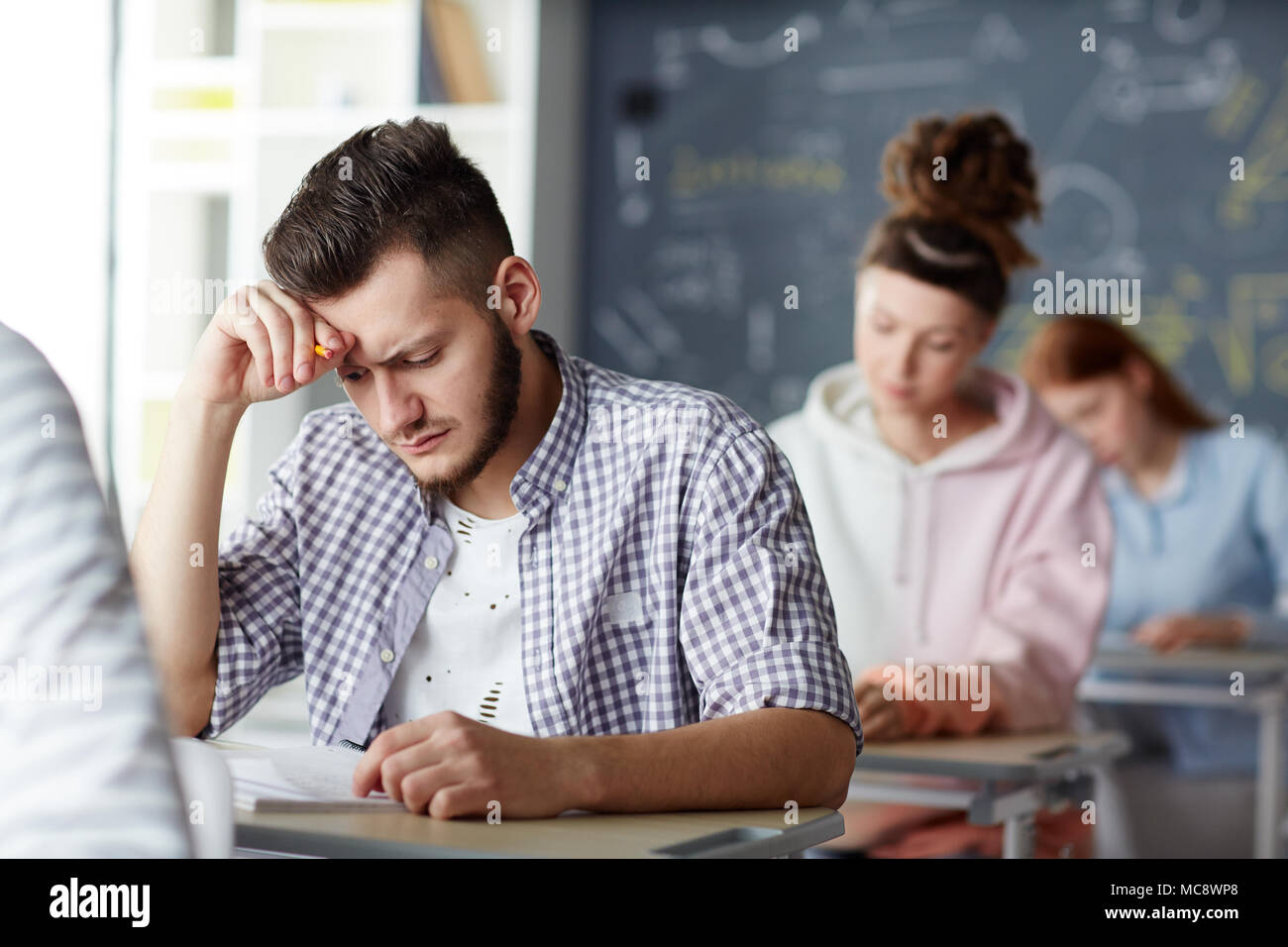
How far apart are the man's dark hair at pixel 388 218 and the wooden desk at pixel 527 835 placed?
2.02ft

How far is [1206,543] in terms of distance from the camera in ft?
11.9

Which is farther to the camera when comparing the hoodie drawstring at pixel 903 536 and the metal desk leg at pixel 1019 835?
the hoodie drawstring at pixel 903 536

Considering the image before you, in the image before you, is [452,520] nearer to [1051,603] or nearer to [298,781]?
[298,781]

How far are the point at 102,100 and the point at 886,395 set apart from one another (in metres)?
2.48

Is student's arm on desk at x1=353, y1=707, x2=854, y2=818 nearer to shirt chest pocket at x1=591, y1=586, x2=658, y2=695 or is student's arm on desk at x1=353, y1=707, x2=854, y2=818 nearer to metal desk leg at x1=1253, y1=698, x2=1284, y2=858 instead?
shirt chest pocket at x1=591, y1=586, x2=658, y2=695

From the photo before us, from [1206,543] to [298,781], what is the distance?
315 centimetres

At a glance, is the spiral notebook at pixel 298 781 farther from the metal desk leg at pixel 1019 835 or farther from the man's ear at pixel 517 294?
the metal desk leg at pixel 1019 835

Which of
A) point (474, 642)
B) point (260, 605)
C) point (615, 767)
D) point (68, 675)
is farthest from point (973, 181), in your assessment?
point (68, 675)

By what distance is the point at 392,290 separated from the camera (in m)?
1.37

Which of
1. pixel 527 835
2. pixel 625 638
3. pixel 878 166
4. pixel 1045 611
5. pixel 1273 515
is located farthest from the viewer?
pixel 878 166

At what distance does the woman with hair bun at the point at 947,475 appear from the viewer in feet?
6.92

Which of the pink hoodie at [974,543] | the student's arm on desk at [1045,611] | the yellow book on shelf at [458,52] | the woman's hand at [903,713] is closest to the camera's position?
the woman's hand at [903,713]

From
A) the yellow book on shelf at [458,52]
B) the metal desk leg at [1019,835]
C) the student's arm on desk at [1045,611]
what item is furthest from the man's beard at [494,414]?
the yellow book on shelf at [458,52]
